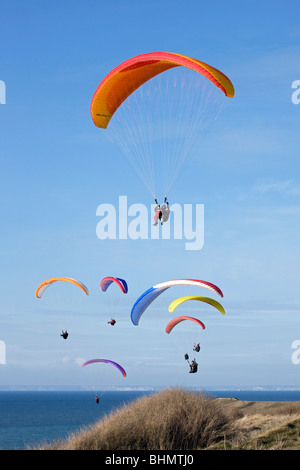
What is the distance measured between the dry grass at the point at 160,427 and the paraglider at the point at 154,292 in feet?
14.2

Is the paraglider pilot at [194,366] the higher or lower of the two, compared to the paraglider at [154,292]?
lower

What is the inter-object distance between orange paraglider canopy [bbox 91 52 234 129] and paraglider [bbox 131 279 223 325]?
8.52 metres

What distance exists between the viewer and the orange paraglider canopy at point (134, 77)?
989 inches

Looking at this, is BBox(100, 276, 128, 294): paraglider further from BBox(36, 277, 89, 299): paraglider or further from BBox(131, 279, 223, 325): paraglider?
BBox(131, 279, 223, 325): paraglider

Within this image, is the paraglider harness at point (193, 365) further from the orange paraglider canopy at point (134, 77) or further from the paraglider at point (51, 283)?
the orange paraglider canopy at point (134, 77)

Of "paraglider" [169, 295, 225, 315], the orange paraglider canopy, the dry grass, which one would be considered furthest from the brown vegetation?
the orange paraglider canopy

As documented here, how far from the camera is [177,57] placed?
1021 inches

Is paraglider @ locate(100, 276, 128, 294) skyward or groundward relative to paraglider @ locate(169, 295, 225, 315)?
skyward

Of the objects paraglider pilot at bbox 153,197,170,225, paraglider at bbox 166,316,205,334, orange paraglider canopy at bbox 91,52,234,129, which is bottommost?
paraglider at bbox 166,316,205,334

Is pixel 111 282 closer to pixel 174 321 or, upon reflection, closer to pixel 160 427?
pixel 174 321

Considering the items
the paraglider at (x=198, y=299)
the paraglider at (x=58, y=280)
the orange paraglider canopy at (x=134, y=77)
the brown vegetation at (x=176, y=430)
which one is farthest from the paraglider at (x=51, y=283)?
the orange paraglider canopy at (x=134, y=77)

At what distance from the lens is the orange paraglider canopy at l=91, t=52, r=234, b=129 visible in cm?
2511

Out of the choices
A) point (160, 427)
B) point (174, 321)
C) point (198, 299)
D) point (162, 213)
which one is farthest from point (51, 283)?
point (160, 427)
